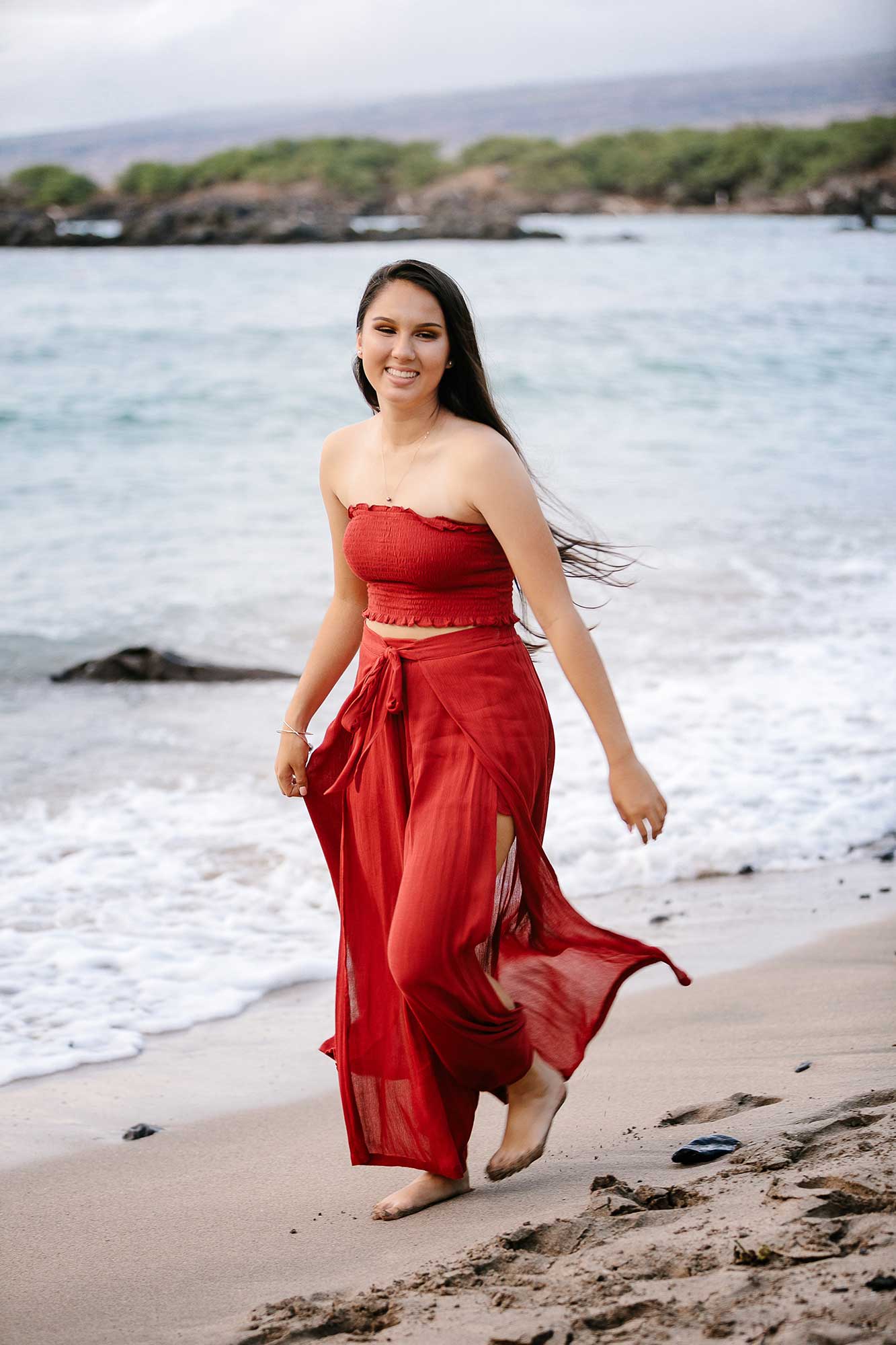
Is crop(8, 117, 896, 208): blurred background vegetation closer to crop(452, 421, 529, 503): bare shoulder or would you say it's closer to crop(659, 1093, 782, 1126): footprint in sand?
crop(452, 421, 529, 503): bare shoulder

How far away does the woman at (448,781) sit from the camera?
251cm

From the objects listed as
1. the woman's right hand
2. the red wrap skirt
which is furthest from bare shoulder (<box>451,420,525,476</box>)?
the woman's right hand

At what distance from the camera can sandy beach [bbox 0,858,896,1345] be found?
77.2 inches

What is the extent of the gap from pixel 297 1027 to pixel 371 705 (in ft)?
5.04

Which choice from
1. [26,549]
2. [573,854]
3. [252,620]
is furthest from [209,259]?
[573,854]

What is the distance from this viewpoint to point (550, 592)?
2.54 meters

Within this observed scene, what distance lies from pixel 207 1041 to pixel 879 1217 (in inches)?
85.2

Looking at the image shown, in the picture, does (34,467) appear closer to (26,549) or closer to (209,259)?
(26,549)

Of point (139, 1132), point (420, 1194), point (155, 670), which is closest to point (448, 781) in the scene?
point (420, 1194)

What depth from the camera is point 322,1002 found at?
4.04 meters

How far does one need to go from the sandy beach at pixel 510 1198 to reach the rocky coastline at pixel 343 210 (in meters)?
54.8

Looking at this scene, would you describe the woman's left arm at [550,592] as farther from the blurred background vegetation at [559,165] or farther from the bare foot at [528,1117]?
the blurred background vegetation at [559,165]

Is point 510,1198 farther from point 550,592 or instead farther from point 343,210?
point 343,210

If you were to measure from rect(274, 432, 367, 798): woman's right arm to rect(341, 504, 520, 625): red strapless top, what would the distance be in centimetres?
20
